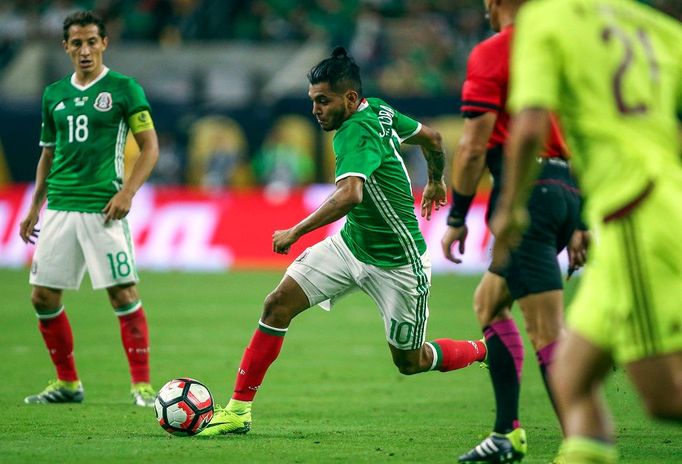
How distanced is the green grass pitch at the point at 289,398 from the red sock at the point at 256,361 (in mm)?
273

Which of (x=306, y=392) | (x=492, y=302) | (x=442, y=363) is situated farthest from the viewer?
(x=306, y=392)

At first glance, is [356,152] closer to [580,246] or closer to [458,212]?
[458,212]

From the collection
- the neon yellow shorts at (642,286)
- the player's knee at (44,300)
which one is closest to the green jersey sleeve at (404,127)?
the player's knee at (44,300)

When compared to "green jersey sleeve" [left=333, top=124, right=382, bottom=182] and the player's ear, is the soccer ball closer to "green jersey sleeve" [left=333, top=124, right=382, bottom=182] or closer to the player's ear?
"green jersey sleeve" [left=333, top=124, right=382, bottom=182]

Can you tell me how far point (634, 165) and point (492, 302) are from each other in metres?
2.25

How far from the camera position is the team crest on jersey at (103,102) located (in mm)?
8516

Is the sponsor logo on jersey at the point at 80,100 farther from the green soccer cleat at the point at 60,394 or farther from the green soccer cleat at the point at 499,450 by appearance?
the green soccer cleat at the point at 499,450

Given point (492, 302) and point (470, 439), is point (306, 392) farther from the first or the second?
point (492, 302)

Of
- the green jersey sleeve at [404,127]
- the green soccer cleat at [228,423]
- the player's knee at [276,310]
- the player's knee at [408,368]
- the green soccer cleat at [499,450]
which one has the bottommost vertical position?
the green soccer cleat at [499,450]

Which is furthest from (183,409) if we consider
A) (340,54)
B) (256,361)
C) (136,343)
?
(340,54)

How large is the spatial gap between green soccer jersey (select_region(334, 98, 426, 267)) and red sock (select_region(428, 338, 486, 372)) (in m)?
0.67

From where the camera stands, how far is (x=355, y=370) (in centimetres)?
1036

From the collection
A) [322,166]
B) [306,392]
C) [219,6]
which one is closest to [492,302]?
[306,392]

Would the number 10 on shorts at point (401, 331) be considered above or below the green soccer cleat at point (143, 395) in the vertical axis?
above
